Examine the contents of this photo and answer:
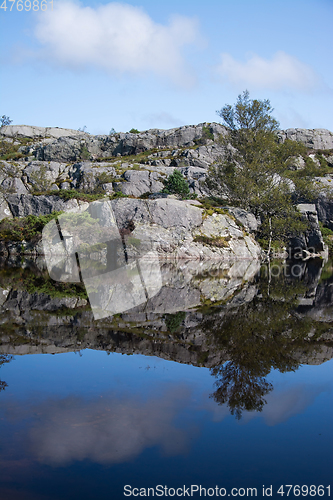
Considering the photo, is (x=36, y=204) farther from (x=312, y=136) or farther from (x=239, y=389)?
(x=312, y=136)

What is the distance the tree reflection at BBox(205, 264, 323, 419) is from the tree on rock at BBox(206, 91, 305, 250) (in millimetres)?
31380

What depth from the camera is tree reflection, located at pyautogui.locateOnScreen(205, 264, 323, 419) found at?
486 centimetres

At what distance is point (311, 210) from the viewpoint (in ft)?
173

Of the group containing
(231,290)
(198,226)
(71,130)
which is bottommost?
(231,290)

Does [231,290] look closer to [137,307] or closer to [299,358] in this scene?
[137,307]

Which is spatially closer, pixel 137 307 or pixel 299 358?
pixel 299 358

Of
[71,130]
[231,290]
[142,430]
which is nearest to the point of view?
[142,430]

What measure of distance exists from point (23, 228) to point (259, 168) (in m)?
28.0

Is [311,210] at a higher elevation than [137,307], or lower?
higher

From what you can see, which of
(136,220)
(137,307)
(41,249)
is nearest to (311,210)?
(136,220)

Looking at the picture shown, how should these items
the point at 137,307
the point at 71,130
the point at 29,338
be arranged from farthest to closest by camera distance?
1. the point at 71,130
2. the point at 137,307
3. the point at 29,338

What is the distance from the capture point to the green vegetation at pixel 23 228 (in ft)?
123

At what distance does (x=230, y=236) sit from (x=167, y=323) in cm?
3036

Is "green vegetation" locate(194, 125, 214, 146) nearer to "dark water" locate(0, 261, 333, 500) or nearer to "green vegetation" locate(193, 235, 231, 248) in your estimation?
"green vegetation" locate(193, 235, 231, 248)
